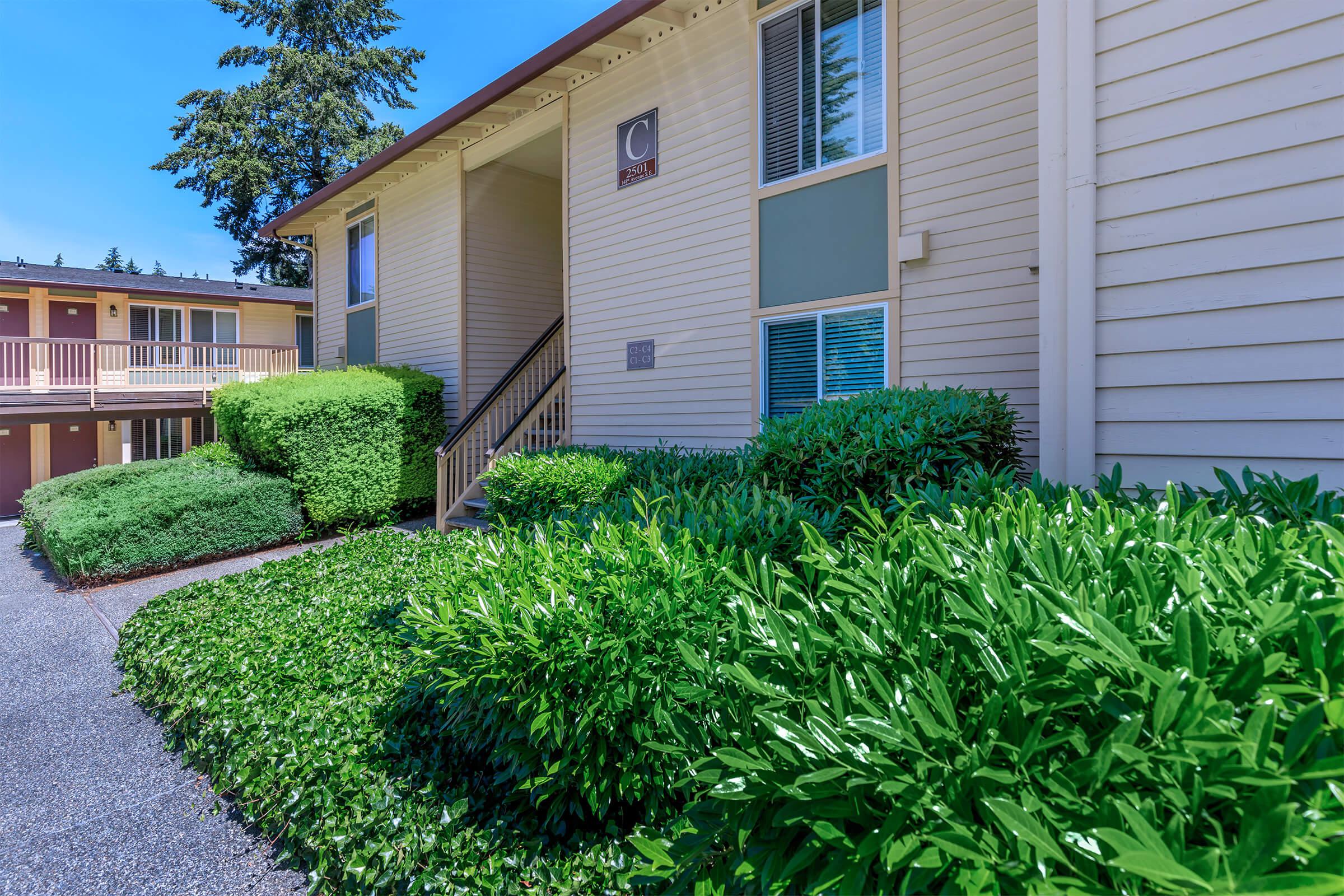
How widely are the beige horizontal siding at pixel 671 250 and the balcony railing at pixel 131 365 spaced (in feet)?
32.1

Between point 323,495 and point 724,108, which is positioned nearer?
point 724,108

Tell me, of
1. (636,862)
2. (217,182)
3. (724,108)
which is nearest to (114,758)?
(636,862)

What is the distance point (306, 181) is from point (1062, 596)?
1196 inches

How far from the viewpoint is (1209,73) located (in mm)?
3039

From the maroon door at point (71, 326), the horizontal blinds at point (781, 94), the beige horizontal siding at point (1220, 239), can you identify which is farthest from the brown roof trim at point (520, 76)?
the maroon door at point (71, 326)

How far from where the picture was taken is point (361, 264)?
13.3m

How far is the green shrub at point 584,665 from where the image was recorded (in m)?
2.13

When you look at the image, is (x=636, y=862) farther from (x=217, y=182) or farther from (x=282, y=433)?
(x=217, y=182)

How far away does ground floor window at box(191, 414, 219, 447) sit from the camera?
60.6 feet

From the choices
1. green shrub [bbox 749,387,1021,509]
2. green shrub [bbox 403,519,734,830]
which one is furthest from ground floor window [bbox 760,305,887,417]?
green shrub [bbox 403,519,734,830]

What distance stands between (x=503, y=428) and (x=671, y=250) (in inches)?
141

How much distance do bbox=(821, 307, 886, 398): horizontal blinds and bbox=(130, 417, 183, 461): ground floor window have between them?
19941 millimetres

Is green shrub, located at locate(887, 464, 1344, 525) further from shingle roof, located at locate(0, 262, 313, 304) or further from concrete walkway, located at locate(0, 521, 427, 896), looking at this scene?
shingle roof, located at locate(0, 262, 313, 304)

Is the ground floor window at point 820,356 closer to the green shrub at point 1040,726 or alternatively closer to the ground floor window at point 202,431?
the green shrub at point 1040,726
